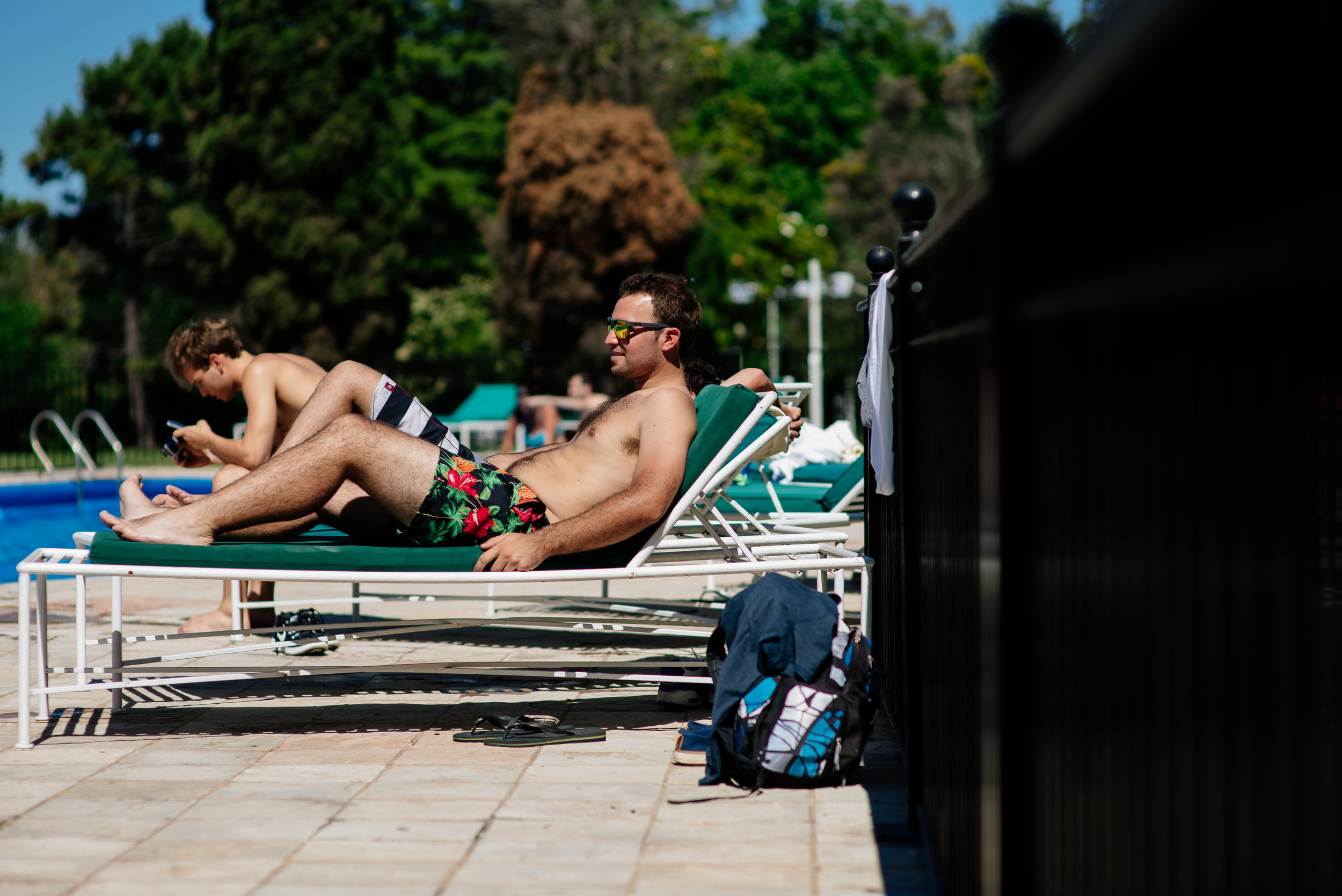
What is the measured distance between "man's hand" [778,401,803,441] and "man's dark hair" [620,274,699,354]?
0.41 m

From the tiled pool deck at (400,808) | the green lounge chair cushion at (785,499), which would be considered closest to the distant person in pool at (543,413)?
the green lounge chair cushion at (785,499)

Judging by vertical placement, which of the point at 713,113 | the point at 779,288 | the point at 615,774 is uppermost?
the point at 713,113

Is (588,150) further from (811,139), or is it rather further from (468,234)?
(811,139)

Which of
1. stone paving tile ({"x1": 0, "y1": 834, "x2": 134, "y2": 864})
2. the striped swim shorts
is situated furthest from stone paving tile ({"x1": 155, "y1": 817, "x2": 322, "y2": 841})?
the striped swim shorts

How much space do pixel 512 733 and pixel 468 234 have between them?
88.3 ft

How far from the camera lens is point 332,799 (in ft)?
9.48

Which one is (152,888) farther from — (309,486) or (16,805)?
(309,486)

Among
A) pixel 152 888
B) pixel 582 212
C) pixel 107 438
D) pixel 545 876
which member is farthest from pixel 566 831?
pixel 582 212

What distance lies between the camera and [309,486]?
140 inches

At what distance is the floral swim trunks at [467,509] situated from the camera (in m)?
3.68

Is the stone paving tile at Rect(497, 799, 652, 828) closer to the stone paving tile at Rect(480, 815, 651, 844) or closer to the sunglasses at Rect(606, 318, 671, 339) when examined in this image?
the stone paving tile at Rect(480, 815, 651, 844)

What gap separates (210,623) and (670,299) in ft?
8.47

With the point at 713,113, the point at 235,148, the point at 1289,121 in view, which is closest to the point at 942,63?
the point at 713,113

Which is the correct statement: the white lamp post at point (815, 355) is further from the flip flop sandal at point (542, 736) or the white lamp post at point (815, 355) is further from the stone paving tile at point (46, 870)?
the stone paving tile at point (46, 870)
